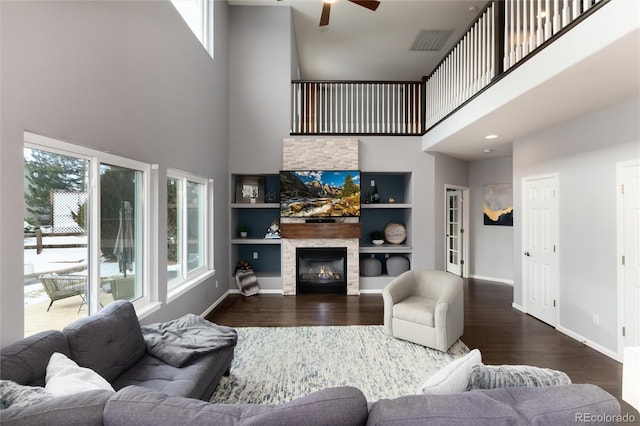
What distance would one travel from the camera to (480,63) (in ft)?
11.8

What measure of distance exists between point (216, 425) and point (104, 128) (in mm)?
2326

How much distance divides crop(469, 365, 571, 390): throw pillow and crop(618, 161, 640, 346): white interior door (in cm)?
254

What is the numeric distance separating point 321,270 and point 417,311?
8.31ft

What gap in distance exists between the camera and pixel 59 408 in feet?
3.38

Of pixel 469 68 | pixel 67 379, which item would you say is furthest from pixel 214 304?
pixel 469 68

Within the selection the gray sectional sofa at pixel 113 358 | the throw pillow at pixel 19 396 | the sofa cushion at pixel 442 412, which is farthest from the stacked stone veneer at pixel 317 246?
the sofa cushion at pixel 442 412

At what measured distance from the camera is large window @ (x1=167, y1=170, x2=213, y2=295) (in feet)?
12.1

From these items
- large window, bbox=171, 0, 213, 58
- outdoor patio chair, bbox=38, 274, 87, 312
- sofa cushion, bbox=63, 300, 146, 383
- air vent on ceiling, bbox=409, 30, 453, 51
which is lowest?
sofa cushion, bbox=63, 300, 146, 383

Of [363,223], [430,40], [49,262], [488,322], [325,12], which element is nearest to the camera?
[49,262]

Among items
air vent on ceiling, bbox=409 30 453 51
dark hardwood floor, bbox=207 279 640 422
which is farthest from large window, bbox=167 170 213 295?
air vent on ceiling, bbox=409 30 453 51

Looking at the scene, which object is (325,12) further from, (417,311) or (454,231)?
(454,231)

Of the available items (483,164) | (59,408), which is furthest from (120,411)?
(483,164)

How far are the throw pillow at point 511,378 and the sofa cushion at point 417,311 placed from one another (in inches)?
75.2

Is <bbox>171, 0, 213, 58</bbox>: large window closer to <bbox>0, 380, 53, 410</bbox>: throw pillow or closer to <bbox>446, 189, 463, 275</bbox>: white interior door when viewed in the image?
<bbox>0, 380, 53, 410</bbox>: throw pillow
